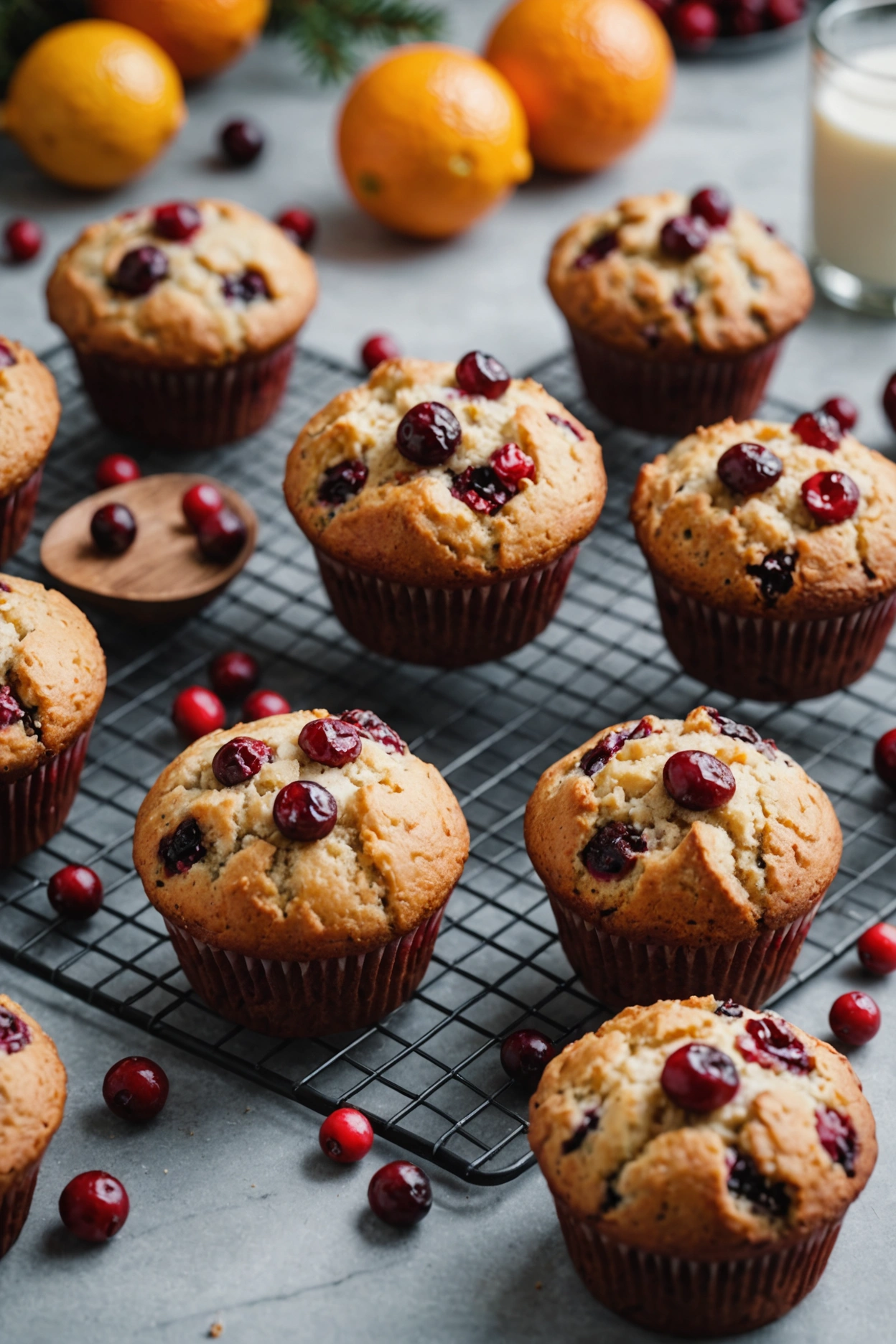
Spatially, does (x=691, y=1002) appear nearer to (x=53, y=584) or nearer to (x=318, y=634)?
(x=318, y=634)

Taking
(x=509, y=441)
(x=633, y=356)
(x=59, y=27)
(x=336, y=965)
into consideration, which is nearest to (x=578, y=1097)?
(x=336, y=965)

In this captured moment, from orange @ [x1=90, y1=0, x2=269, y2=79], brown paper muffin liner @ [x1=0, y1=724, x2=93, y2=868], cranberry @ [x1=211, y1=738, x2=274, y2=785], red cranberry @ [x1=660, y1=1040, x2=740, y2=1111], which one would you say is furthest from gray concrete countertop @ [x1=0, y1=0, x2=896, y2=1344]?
orange @ [x1=90, y1=0, x2=269, y2=79]

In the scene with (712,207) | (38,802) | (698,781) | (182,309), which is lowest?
(38,802)

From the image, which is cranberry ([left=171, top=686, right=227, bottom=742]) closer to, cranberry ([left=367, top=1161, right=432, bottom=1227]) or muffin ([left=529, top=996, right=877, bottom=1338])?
cranberry ([left=367, top=1161, right=432, bottom=1227])

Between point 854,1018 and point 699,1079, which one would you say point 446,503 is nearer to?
point 854,1018

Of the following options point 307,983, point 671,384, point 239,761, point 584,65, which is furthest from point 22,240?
point 307,983

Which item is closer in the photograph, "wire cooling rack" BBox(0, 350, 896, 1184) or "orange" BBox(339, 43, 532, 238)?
"wire cooling rack" BBox(0, 350, 896, 1184)

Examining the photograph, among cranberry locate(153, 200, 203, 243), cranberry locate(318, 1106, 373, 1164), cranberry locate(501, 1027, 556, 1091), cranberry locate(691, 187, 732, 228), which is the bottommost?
cranberry locate(318, 1106, 373, 1164)
